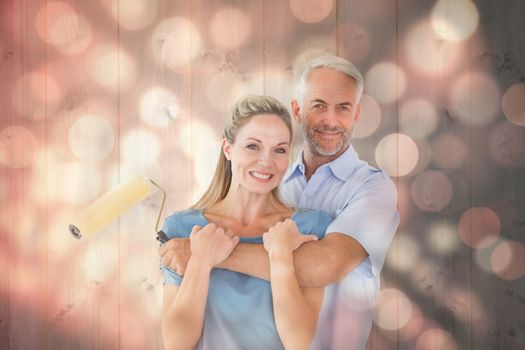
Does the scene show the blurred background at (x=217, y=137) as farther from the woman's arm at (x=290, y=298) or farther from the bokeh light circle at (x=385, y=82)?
the woman's arm at (x=290, y=298)

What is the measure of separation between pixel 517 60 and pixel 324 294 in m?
0.99

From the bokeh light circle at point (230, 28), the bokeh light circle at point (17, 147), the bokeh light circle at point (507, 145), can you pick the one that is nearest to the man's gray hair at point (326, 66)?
the bokeh light circle at point (230, 28)

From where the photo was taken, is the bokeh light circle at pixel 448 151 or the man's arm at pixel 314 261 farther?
the bokeh light circle at pixel 448 151

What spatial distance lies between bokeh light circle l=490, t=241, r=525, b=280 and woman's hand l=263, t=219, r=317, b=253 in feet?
2.05

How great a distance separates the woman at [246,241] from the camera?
5.43 ft

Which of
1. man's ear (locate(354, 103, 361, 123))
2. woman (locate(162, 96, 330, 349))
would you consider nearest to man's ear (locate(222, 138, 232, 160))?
woman (locate(162, 96, 330, 349))

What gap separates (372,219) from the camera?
5.68 feet

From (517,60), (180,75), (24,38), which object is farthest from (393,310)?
(24,38)

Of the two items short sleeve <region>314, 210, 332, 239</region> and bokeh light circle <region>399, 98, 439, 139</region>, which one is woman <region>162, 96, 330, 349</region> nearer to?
short sleeve <region>314, 210, 332, 239</region>

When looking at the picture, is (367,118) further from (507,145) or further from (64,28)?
(64,28)

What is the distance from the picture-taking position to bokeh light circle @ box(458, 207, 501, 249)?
5.96 ft

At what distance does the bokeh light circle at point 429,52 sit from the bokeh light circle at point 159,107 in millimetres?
791

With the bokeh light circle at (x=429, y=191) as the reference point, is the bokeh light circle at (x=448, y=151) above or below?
above

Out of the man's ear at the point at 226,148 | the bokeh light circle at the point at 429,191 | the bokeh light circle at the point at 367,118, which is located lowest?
the bokeh light circle at the point at 429,191
